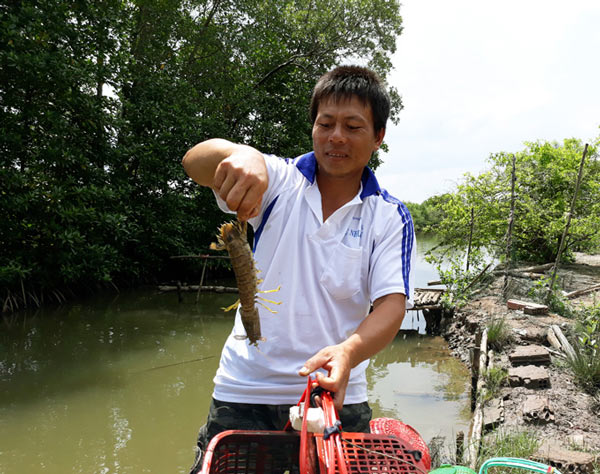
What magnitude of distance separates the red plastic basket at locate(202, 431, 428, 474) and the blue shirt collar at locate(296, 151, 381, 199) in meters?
0.97

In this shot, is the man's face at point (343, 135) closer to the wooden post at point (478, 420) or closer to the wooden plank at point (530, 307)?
the wooden post at point (478, 420)

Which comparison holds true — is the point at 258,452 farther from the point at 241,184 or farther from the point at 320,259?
the point at 241,184

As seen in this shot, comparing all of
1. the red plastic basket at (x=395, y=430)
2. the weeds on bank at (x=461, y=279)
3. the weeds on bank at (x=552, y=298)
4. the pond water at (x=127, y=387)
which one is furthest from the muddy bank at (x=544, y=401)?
the red plastic basket at (x=395, y=430)

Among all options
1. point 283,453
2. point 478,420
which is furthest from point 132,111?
point 283,453

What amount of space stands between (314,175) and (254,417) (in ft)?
3.33

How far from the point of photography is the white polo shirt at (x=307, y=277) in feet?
5.50

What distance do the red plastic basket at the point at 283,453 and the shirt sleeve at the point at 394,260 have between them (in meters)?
0.51

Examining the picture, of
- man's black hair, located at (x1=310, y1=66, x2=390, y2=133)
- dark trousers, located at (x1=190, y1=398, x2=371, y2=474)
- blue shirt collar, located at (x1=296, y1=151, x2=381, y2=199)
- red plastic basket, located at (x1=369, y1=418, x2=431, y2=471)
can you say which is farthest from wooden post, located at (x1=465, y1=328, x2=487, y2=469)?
man's black hair, located at (x1=310, y1=66, x2=390, y2=133)

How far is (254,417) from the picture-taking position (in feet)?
5.57

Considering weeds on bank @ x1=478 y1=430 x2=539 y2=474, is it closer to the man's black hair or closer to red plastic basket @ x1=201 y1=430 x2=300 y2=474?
red plastic basket @ x1=201 y1=430 x2=300 y2=474

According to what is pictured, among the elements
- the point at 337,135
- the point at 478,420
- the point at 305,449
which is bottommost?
the point at 478,420

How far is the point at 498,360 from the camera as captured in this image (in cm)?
661

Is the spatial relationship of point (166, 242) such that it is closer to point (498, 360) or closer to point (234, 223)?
point (498, 360)

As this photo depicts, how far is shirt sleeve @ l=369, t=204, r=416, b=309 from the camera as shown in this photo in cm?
169
